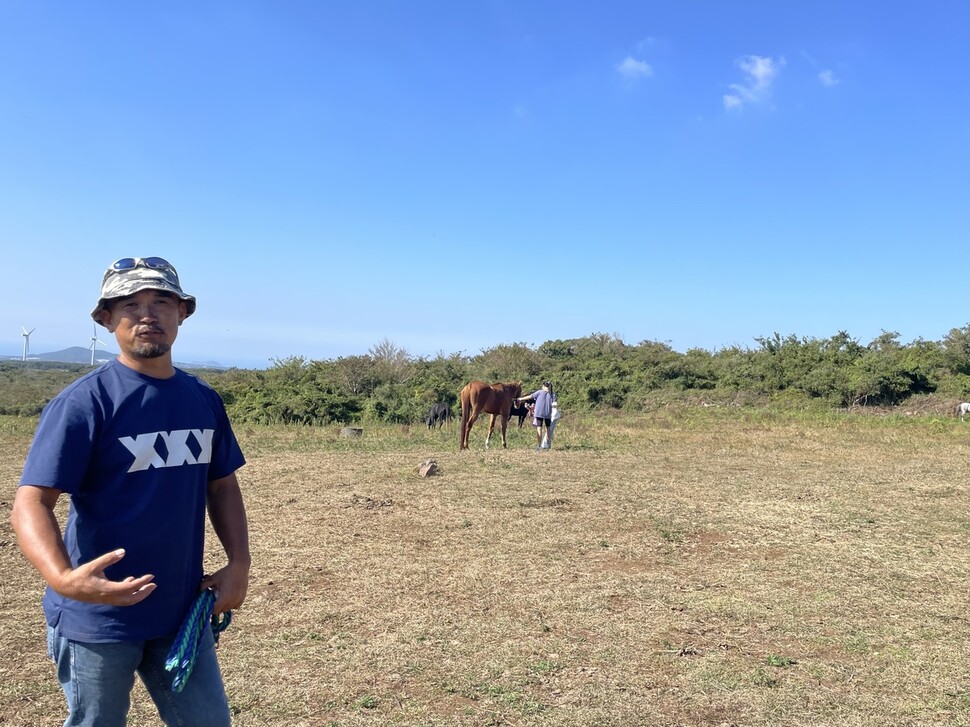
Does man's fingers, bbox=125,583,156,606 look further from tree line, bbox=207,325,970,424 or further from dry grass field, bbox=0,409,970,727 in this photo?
tree line, bbox=207,325,970,424

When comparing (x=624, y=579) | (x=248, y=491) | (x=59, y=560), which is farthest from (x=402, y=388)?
(x=59, y=560)

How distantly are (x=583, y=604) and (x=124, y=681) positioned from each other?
341 centimetres

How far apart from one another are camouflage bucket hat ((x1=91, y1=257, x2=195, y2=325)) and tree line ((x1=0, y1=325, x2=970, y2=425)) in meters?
19.1

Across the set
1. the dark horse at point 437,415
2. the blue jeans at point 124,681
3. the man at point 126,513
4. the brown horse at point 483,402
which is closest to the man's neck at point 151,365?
the man at point 126,513

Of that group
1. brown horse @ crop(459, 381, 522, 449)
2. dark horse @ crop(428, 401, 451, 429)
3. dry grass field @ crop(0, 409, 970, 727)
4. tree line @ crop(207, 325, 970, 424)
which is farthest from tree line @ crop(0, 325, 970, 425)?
dry grass field @ crop(0, 409, 970, 727)

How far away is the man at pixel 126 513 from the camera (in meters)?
1.76

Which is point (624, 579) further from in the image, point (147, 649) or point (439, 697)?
point (147, 649)

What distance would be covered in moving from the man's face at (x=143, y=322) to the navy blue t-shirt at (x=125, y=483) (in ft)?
0.24

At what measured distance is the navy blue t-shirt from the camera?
70.3 inches

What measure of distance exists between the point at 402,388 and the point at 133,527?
24123 millimetres

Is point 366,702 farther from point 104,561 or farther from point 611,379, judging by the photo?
point 611,379

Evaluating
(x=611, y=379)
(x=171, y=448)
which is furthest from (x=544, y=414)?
(x=611, y=379)

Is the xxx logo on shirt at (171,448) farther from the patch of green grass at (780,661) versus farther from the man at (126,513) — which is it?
the patch of green grass at (780,661)

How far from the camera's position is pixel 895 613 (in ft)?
15.3
